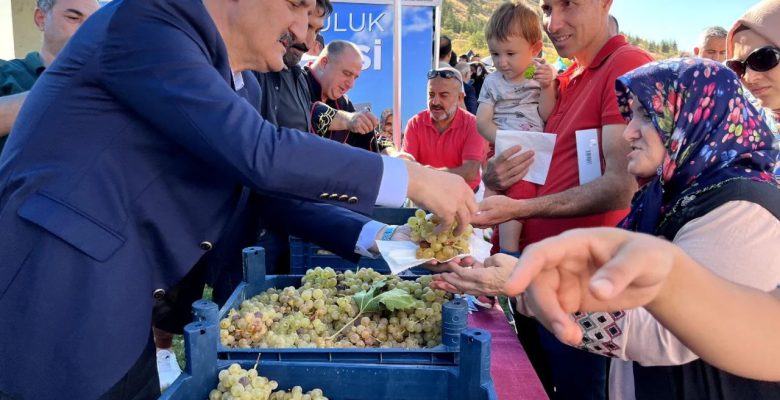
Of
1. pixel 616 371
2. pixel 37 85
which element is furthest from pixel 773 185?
pixel 37 85

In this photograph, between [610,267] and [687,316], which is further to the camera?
[687,316]

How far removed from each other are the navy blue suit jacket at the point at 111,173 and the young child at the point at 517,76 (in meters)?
1.84

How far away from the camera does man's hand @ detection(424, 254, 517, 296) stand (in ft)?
5.38

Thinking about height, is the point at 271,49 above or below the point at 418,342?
above

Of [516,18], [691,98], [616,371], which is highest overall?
[516,18]

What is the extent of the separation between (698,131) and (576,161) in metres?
0.80

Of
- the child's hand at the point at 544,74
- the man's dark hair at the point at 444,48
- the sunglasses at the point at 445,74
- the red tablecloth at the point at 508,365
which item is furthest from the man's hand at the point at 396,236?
the man's dark hair at the point at 444,48

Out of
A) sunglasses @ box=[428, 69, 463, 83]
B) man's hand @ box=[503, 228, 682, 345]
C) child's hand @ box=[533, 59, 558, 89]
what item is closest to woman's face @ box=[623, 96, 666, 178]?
man's hand @ box=[503, 228, 682, 345]

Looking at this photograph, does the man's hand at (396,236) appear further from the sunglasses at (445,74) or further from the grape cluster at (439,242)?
the sunglasses at (445,74)

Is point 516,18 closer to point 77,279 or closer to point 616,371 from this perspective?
point 616,371

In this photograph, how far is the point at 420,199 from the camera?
1463 millimetres

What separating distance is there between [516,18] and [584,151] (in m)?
1.37

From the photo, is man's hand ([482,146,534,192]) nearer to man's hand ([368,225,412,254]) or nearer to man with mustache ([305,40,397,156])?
man's hand ([368,225,412,254])

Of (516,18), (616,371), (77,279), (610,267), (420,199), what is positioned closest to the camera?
(610,267)
